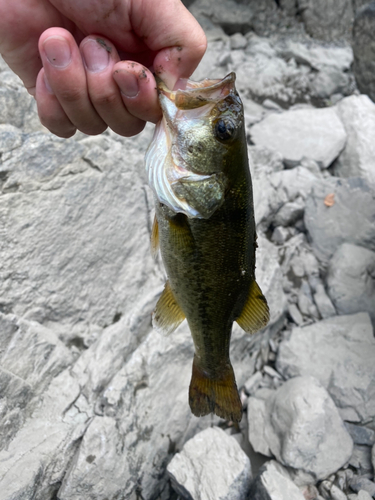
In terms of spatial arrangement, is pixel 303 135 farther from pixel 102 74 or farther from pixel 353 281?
pixel 102 74

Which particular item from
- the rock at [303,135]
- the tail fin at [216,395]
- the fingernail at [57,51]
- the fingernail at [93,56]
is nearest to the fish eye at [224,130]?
the fingernail at [93,56]

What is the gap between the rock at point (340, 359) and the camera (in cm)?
328

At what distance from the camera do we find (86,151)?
304 cm

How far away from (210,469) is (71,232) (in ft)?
6.48

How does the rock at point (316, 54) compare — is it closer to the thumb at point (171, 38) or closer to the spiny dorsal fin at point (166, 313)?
the thumb at point (171, 38)

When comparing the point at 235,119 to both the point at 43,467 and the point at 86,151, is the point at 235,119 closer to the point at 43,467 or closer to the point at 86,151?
the point at 86,151

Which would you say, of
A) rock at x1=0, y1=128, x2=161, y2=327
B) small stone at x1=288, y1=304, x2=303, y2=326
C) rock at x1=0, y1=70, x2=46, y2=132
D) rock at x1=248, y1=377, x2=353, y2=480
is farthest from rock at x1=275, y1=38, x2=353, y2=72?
rock at x1=248, y1=377, x2=353, y2=480

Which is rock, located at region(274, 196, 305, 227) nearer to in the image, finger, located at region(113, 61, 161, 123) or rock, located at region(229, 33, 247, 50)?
finger, located at region(113, 61, 161, 123)

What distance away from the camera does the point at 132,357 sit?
2.87 meters

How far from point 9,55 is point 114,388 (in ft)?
6.90

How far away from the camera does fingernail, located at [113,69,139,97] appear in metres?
1.50

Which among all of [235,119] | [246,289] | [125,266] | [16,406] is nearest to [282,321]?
[125,266]

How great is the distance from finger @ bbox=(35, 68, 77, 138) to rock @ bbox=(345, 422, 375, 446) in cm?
321

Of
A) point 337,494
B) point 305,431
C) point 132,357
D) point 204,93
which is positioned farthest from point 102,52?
point 337,494
